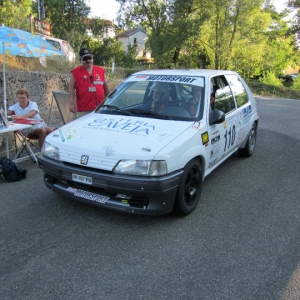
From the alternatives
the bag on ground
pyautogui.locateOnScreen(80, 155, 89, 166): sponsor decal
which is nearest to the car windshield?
pyautogui.locateOnScreen(80, 155, 89, 166): sponsor decal

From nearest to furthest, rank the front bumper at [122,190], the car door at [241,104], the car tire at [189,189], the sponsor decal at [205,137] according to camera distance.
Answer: the front bumper at [122,190]
the car tire at [189,189]
the sponsor decal at [205,137]
the car door at [241,104]

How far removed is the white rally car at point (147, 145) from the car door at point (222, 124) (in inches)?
0.6

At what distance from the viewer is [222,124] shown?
4.59 metres

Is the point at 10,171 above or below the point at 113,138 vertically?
below

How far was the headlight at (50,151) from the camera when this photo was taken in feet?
12.0

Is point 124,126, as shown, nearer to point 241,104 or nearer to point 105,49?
point 241,104

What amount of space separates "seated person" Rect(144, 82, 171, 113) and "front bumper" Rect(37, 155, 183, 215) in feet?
4.06

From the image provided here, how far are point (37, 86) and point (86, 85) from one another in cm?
259

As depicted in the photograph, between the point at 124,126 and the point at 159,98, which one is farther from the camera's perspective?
the point at 159,98

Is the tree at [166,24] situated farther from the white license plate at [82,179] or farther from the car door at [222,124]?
the white license plate at [82,179]

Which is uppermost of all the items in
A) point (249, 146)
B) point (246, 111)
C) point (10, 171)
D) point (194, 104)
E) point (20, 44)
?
point (20, 44)

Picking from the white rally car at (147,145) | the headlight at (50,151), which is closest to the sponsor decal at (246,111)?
the white rally car at (147,145)

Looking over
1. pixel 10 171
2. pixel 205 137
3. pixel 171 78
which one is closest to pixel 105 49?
pixel 10 171

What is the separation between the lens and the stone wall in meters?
6.84
